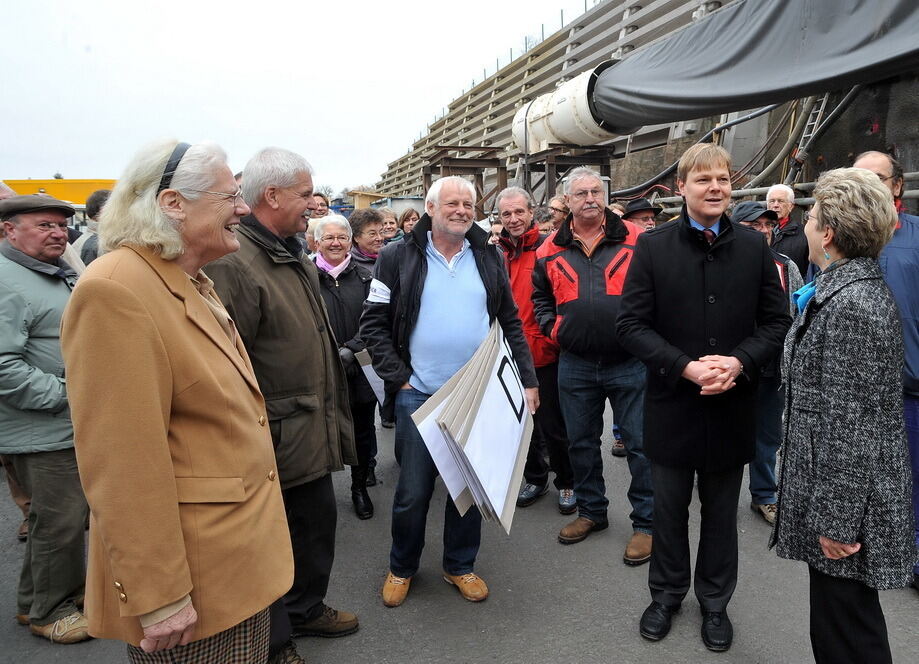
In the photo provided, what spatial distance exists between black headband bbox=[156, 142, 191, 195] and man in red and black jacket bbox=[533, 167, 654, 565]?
2.37 metres

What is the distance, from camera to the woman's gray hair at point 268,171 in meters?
2.32

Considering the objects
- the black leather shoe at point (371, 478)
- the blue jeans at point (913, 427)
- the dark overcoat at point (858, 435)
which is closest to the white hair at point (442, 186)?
the dark overcoat at point (858, 435)

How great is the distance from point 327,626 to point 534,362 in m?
2.11

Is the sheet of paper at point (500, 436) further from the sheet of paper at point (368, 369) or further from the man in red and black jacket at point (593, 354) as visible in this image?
the sheet of paper at point (368, 369)

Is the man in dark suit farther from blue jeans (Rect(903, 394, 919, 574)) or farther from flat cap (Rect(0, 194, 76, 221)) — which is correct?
flat cap (Rect(0, 194, 76, 221))

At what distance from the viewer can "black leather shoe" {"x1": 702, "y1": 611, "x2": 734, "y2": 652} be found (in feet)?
8.25

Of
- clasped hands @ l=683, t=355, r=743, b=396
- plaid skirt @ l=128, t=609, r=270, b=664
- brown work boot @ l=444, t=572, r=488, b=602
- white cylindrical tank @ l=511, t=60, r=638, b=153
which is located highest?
white cylindrical tank @ l=511, t=60, r=638, b=153

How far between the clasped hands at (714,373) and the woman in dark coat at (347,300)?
2.25 meters

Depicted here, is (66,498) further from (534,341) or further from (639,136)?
(639,136)

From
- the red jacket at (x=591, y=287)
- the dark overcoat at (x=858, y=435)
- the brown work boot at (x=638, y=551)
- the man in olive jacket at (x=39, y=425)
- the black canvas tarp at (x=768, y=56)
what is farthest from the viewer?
the black canvas tarp at (x=768, y=56)

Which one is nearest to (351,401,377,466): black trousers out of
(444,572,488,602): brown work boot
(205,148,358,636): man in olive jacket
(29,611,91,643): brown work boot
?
(444,572,488,602): brown work boot

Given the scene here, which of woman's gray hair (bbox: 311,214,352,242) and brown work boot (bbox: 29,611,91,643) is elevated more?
woman's gray hair (bbox: 311,214,352,242)

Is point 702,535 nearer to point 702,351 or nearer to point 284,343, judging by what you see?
point 702,351

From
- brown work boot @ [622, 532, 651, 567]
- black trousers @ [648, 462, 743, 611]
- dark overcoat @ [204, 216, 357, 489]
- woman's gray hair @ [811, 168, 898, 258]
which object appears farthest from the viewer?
brown work boot @ [622, 532, 651, 567]
